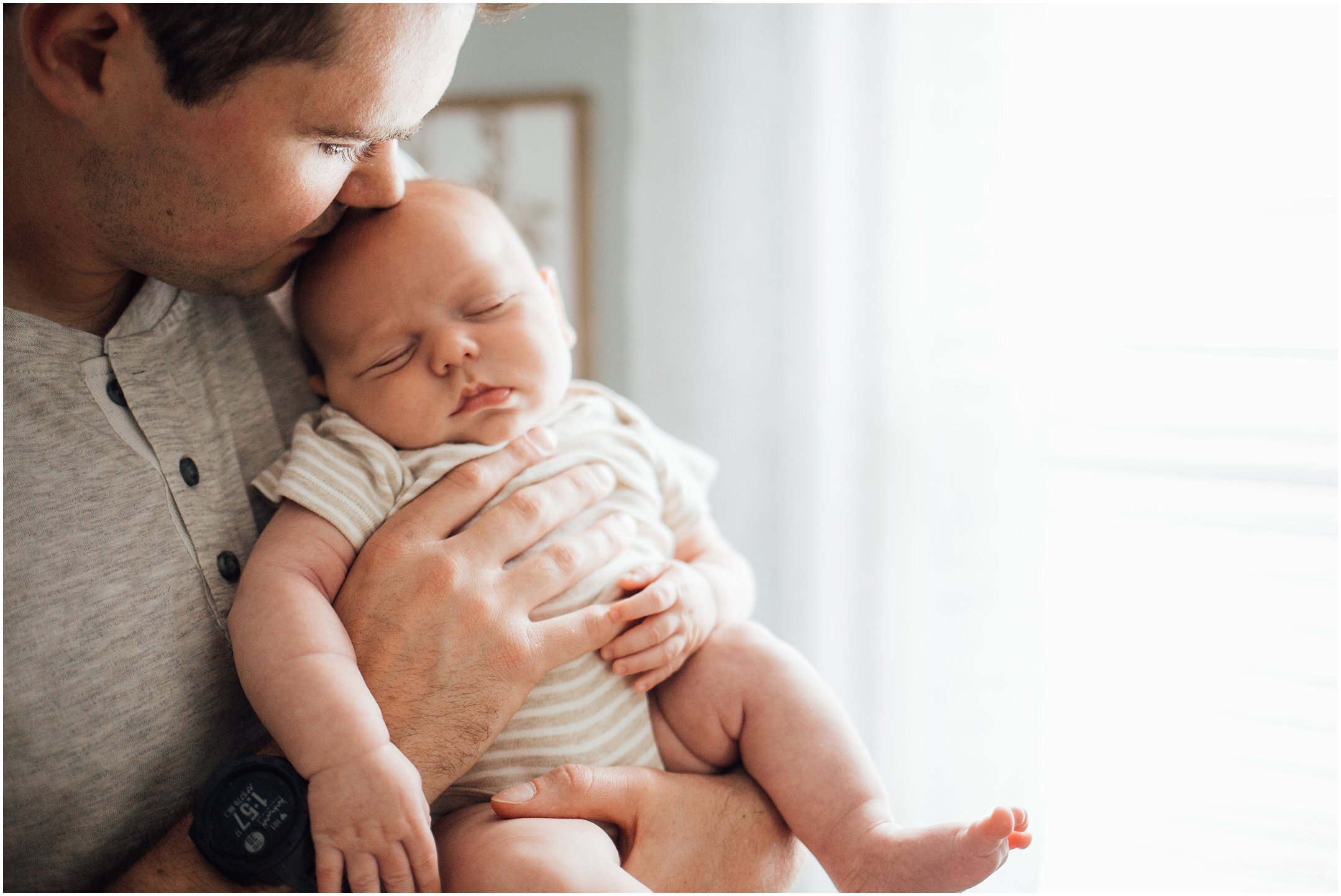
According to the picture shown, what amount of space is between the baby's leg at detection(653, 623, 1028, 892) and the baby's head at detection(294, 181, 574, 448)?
393 mm

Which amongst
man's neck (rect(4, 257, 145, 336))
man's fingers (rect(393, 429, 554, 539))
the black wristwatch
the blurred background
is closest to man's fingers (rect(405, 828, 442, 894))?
the black wristwatch

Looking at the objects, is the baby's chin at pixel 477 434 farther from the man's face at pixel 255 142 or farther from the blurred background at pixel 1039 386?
the blurred background at pixel 1039 386

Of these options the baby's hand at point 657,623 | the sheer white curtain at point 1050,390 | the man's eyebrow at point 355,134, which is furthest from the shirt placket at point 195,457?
the sheer white curtain at point 1050,390

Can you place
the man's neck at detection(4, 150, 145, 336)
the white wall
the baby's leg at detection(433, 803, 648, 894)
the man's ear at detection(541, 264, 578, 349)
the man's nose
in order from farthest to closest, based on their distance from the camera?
the white wall → the man's ear at detection(541, 264, 578, 349) → the man's nose → the man's neck at detection(4, 150, 145, 336) → the baby's leg at detection(433, 803, 648, 894)

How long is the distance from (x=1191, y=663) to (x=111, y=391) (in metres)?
2.05

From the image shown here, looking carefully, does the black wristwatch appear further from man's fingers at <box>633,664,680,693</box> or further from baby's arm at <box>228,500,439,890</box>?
man's fingers at <box>633,664,680,693</box>

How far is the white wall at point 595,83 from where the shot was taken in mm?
2484

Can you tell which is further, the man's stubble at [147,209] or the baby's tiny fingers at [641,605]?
the baby's tiny fingers at [641,605]

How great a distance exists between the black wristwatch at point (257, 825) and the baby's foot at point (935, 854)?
55cm

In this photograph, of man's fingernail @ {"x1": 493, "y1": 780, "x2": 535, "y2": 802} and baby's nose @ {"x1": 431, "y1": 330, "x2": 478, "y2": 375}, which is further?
baby's nose @ {"x1": 431, "y1": 330, "x2": 478, "y2": 375}

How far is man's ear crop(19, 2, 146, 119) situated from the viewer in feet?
2.75

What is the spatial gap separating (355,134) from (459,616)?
1.71ft

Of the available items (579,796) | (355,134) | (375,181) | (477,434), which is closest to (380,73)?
(355,134)

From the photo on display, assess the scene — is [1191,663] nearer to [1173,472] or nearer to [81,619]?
[1173,472]
